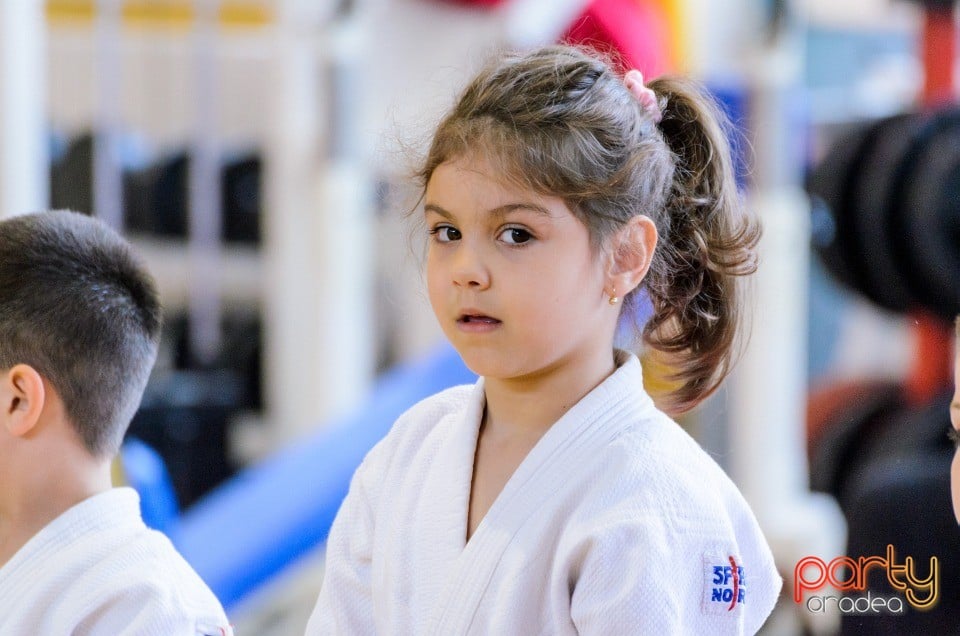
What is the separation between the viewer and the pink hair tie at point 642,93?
2.74ft


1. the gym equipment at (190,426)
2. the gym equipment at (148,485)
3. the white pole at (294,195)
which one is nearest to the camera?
the gym equipment at (148,485)

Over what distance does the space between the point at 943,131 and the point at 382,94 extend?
966mm

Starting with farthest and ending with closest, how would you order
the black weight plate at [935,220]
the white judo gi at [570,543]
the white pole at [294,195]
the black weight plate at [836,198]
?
the white pole at [294,195], the black weight plate at [836,198], the black weight plate at [935,220], the white judo gi at [570,543]

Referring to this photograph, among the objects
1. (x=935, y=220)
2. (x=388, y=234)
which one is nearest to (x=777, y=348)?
(x=935, y=220)

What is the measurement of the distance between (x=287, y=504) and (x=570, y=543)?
1.03 m

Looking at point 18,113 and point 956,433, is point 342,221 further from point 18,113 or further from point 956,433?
point 956,433

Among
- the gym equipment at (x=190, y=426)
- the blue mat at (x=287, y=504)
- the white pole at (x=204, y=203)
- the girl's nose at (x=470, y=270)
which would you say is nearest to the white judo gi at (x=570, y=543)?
the girl's nose at (x=470, y=270)

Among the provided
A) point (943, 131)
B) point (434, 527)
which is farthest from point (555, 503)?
point (943, 131)

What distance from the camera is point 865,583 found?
88 cm

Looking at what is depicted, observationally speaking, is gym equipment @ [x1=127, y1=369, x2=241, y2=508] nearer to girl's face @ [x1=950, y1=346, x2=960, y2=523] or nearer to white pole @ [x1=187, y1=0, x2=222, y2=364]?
white pole @ [x1=187, y1=0, x2=222, y2=364]

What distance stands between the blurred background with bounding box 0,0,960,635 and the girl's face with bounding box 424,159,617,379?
3.9 inches

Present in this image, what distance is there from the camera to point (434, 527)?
33.1 inches

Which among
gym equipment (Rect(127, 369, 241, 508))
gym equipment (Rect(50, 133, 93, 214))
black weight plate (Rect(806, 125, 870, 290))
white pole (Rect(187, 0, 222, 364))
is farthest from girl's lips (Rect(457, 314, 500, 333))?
Result: gym equipment (Rect(50, 133, 93, 214))

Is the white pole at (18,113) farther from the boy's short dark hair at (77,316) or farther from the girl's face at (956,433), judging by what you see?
the girl's face at (956,433)
